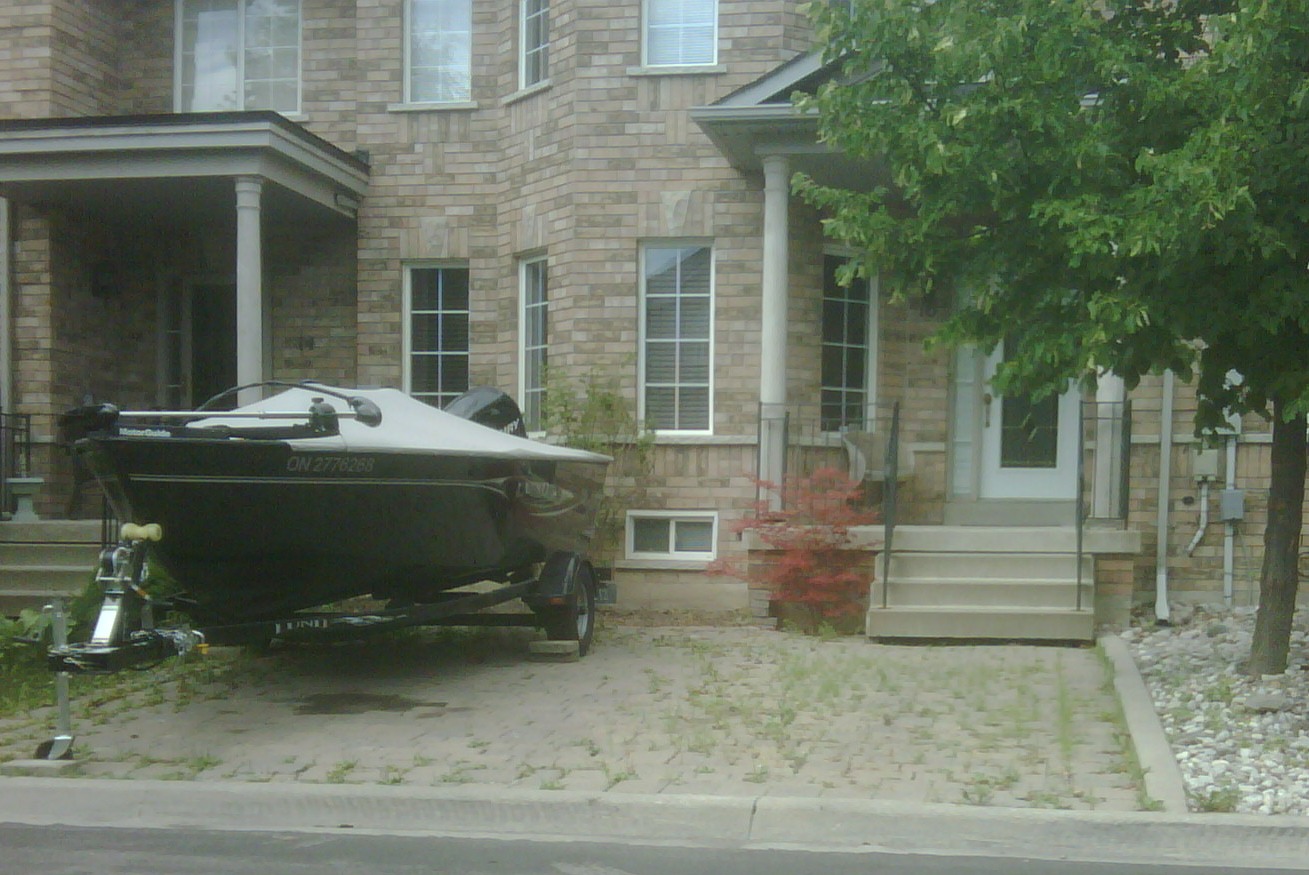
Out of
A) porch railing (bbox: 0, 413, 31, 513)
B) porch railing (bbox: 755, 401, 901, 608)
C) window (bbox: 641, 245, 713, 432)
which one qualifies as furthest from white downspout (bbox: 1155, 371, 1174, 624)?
porch railing (bbox: 0, 413, 31, 513)

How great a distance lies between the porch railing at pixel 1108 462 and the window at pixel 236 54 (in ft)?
29.0

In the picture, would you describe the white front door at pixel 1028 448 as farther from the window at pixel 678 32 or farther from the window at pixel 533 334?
the window at pixel 533 334

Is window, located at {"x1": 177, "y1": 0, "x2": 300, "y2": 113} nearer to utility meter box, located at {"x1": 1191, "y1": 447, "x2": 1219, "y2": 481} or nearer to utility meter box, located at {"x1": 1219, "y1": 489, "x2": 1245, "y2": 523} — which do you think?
utility meter box, located at {"x1": 1191, "y1": 447, "x2": 1219, "y2": 481}

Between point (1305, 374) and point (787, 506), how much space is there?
184 inches

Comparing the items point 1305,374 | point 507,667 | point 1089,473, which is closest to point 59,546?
point 507,667

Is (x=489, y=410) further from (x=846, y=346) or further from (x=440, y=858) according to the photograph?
(x=440, y=858)

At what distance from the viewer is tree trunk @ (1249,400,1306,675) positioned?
7.71 meters

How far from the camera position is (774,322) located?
11.6 meters

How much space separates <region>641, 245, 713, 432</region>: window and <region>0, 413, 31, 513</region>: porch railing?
577 centimetres

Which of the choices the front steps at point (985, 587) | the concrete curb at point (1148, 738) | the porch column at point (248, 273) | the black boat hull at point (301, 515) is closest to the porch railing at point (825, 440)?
the front steps at point (985, 587)

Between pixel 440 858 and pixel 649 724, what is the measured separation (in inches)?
85.5

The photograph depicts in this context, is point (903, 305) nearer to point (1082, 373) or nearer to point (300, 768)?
point (1082, 373)

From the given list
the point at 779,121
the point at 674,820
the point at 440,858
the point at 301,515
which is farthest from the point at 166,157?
the point at 674,820

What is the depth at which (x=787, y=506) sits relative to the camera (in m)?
10.9
